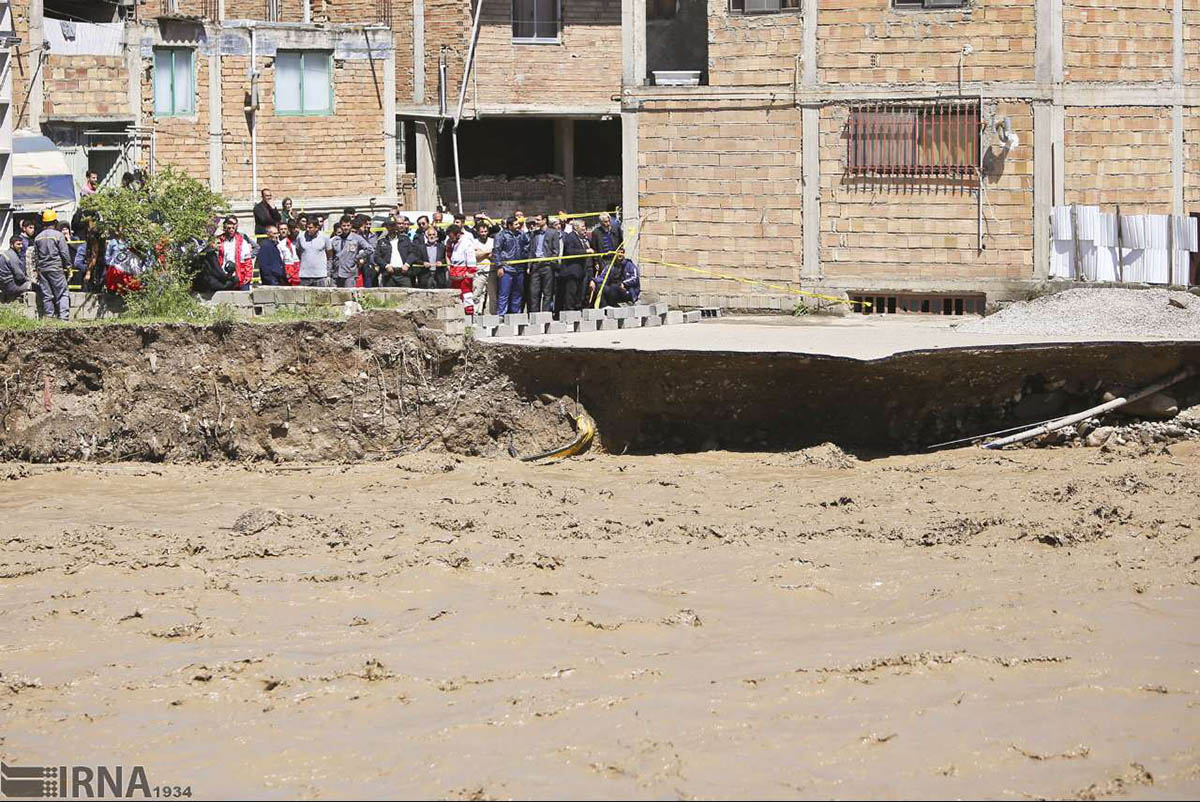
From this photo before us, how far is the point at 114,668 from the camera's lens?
39.1 feet

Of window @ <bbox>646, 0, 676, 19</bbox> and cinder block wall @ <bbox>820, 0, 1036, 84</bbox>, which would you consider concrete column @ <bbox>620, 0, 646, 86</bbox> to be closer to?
cinder block wall @ <bbox>820, 0, 1036, 84</bbox>

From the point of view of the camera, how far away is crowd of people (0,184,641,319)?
2014cm

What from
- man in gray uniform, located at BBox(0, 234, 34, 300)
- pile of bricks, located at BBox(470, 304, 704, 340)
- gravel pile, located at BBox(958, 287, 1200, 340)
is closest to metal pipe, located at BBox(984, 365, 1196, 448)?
gravel pile, located at BBox(958, 287, 1200, 340)

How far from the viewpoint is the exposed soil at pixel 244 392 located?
63.0 ft

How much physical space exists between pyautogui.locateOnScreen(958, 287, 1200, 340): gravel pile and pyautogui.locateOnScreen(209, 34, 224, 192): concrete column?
17347 mm

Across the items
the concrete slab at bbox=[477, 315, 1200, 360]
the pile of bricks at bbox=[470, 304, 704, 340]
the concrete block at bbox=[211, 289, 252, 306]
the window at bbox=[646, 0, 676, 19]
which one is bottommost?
A: the concrete slab at bbox=[477, 315, 1200, 360]

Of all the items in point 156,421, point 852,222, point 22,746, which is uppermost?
point 852,222

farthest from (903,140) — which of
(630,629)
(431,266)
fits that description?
(630,629)

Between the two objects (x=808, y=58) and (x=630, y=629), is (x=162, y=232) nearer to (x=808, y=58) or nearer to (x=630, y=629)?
(x=808, y=58)

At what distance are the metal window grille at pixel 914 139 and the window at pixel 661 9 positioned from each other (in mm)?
7009

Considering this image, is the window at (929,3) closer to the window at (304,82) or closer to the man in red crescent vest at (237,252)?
the man in red crescent vest at (237,252)

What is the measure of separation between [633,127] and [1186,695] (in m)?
13.4

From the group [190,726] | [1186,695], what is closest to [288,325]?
[190,726]

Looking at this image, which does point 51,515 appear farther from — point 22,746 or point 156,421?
point 22,746
